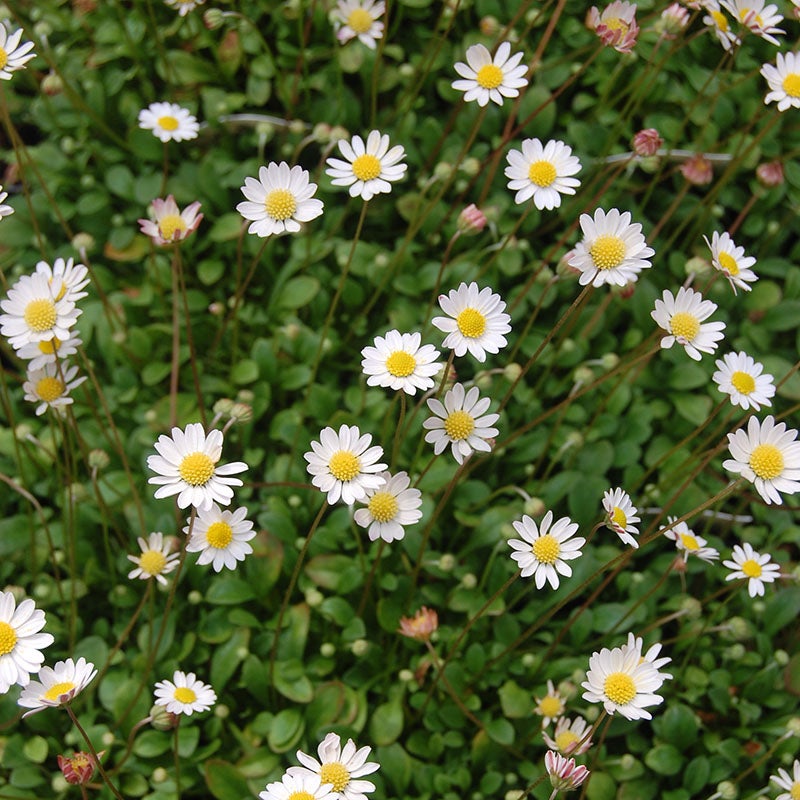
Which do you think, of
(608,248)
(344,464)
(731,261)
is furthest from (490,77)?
(344,464)

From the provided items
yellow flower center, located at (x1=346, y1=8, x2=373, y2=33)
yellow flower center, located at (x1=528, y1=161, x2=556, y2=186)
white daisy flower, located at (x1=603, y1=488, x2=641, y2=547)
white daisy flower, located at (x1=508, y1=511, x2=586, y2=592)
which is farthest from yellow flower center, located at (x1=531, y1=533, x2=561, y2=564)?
yellow flower center, located at (x1=346, y1=8, x2=373, y2=33)

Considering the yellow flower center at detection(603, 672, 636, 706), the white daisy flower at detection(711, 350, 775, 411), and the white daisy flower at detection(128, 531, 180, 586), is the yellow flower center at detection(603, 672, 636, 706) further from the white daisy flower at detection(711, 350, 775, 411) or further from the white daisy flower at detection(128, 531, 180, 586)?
the white daisy flower at detection(128, 531, 180, 586)

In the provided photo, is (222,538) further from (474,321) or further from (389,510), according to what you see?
(474,321)

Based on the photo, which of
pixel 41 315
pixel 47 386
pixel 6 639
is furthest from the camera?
pixel 47 386

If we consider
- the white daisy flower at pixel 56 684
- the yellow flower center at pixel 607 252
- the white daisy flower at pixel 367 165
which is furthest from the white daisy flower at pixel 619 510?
the white daisy flower at pixel 56 684

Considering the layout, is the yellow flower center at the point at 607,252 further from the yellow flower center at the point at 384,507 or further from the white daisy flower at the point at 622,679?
the white daisy flower at the point at 622,679

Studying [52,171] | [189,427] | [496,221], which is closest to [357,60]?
[496,221]

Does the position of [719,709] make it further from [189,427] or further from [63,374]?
[63,374]
